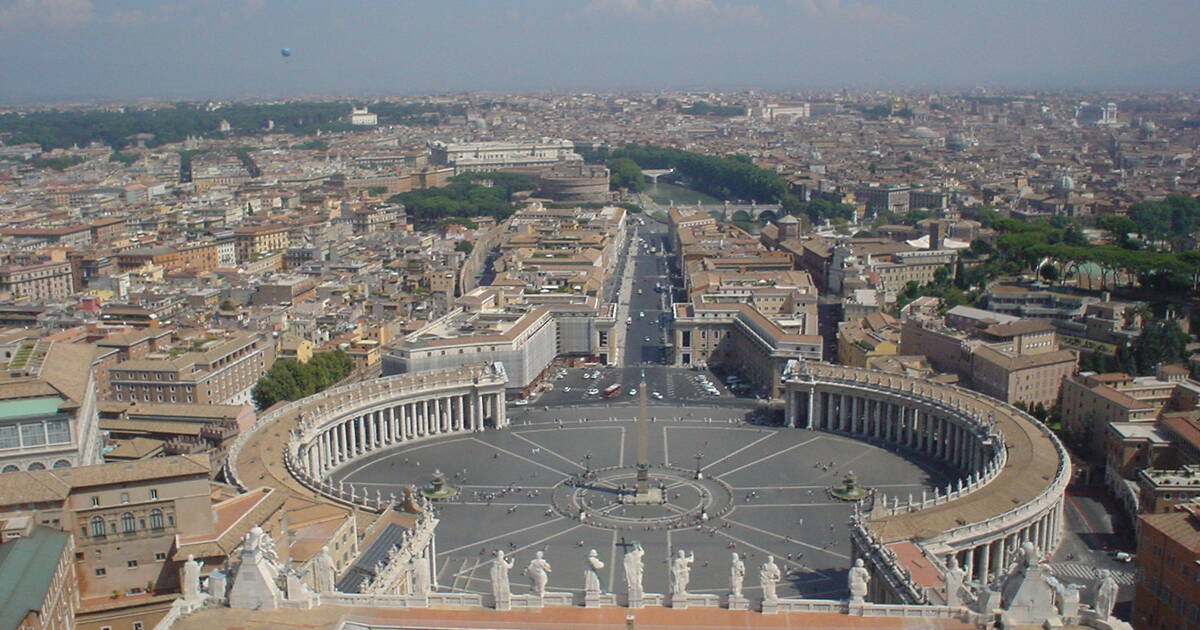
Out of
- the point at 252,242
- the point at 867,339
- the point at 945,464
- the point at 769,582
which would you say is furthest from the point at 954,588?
the point at 252,242

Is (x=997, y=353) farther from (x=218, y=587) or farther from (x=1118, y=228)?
(x=218, y=587)

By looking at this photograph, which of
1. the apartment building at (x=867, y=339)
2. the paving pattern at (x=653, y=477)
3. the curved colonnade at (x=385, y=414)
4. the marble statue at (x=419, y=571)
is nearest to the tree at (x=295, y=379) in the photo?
the curved colonnade at (x=385, y=414)

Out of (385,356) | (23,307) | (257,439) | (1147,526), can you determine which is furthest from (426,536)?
(23,307)

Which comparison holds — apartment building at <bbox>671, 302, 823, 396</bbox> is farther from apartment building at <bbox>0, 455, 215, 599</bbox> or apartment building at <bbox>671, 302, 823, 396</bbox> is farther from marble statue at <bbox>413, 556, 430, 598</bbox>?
apartment building at <bbox>0, 455, 215, 599</bbox>

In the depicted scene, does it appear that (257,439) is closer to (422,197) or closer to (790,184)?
(422,197)

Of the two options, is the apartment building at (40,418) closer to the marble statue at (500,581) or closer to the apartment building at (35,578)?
the apartment building at (35,578)

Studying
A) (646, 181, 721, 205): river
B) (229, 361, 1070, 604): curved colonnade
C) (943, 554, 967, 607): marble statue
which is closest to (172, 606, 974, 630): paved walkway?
(943, 554, 967, 607): marble statue
